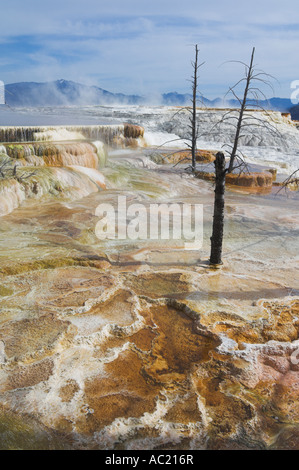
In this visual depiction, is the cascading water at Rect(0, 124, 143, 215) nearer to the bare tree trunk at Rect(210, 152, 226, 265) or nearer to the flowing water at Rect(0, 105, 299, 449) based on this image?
the flowing water at Rect(0, 105, 299, 449)

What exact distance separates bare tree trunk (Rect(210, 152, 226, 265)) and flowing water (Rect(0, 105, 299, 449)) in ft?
0.92

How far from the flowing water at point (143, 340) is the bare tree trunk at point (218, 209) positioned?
28 cm

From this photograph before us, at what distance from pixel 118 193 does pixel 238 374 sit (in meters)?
8.03

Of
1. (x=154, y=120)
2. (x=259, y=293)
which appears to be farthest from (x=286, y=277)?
(x=154, y=120)

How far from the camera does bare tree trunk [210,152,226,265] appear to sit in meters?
5.22

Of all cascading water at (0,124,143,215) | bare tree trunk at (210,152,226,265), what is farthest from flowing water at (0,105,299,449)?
cascading water at (0,124,143,215)

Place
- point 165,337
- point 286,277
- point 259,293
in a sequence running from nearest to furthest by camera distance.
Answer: point 165,337, point 259,293, point 286,277

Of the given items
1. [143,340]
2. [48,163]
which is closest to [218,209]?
[143,340]

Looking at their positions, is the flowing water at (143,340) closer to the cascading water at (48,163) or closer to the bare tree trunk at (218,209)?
the bare tree trunk at (218,209)

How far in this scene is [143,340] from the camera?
3.93 metres

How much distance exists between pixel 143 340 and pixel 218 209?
2.48 metres

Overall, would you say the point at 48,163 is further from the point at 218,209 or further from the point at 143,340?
the point at 143,340
